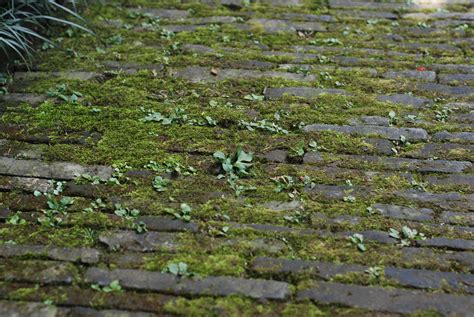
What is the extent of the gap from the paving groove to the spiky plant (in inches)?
4.6

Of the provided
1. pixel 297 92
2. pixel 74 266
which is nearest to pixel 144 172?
pixel 74 266

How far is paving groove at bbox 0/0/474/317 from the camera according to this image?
1961mm

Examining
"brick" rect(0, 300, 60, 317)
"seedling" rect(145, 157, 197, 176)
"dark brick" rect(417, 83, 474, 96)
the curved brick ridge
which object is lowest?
"brick" rect(0, 300, 60, 317)

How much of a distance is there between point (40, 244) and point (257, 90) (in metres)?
1.31

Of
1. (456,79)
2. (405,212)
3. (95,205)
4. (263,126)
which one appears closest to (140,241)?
(95,205)

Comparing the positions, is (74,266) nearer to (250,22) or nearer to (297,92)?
(297,92)

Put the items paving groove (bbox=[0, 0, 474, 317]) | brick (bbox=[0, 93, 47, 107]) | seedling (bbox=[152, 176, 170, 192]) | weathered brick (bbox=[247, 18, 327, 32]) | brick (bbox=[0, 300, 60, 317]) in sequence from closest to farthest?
brick (bbox=[0, 300, 60, 317]) < paving groove (bbox=[0, 0, 474, 317]) < seedling (bbox=[152, 176, 170, 192]) < brick (bbox=[0, 93, 47, 107]) < weathered brick (bbox=[247, 18, 327, 32])

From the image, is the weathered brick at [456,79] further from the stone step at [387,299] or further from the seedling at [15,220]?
the seedling at [15,220]

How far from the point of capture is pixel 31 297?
191 cm

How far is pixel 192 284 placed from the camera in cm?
195

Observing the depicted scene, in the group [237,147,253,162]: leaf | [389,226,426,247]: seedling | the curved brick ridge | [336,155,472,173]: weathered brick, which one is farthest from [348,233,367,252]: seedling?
[237,147,253,162]: leaf

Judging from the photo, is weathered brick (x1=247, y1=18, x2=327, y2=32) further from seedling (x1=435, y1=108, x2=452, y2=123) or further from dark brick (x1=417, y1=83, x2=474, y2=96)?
seedling (x1=435, y1=108, x2=452, y2=123)

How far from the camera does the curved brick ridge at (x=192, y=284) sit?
193 cm

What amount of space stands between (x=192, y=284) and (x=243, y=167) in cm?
64
